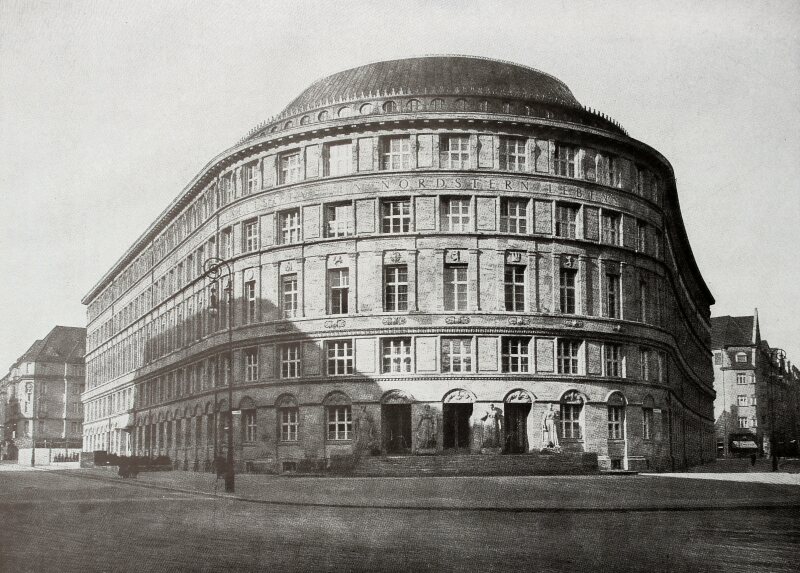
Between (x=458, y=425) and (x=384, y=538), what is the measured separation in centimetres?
3045

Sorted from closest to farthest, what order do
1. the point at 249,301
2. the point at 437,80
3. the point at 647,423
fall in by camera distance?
the point at 647,423
the point at 437,80
the point at 249,301

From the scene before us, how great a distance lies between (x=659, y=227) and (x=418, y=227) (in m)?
15.4

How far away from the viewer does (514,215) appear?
49438 millimetres

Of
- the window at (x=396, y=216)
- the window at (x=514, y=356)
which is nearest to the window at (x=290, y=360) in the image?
the window at (x=396, y=216)

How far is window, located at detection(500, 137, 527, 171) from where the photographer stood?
4962 cm

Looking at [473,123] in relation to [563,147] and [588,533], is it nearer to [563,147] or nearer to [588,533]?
[563,147]

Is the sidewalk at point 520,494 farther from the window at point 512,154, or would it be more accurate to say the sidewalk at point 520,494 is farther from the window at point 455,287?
the window at point 512,154

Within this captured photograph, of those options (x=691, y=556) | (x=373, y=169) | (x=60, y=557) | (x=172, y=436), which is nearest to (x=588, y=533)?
(x=691, y=556)

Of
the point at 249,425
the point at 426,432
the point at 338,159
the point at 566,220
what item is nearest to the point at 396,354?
the point at 426,432

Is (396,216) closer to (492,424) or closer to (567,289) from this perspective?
(567,289)

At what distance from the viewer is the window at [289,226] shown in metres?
51.9

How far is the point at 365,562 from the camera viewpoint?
14.3 m

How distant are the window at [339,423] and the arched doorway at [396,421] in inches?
72.8

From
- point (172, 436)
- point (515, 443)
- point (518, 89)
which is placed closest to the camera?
point (515, 443)
